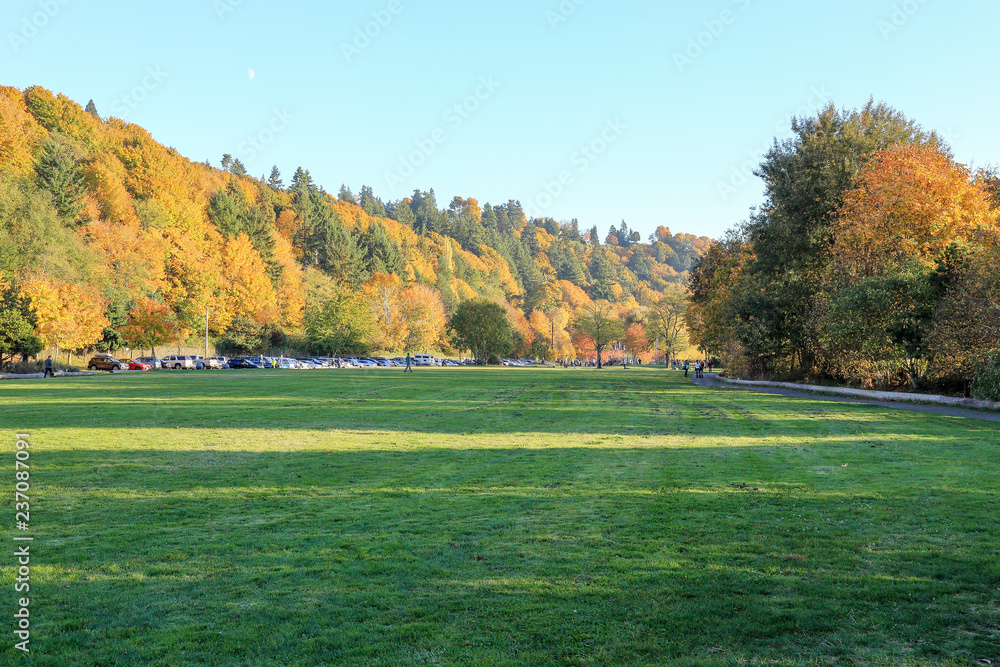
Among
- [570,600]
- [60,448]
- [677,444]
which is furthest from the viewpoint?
[677,444]

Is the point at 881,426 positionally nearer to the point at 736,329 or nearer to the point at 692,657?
the point at 692,657

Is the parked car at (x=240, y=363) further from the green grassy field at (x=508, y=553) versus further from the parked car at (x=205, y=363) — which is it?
the green grassy field at (x=508, y=553)

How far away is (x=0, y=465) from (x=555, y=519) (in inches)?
374

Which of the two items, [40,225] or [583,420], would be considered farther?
[40,225]

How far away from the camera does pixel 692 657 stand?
4395mm

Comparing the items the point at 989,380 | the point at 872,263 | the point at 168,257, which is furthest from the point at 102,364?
the point at 989,380

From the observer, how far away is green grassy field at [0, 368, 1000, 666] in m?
4.61

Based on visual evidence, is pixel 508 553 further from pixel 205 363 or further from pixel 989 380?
pixel 205 363

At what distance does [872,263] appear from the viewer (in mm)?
33000

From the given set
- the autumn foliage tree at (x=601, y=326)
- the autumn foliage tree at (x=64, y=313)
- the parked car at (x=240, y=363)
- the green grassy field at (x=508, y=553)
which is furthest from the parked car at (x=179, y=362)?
the autumn foliage tree at (x=601, y=326)

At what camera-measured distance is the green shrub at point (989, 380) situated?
814 inches

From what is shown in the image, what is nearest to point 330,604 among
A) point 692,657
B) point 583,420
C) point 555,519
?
point 692,657

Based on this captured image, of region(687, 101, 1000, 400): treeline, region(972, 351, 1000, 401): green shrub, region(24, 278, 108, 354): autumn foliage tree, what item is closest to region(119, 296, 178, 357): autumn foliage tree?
region(24, 278, 108, 354): autumn foliage tree

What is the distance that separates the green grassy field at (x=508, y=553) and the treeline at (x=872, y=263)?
13.5 m
